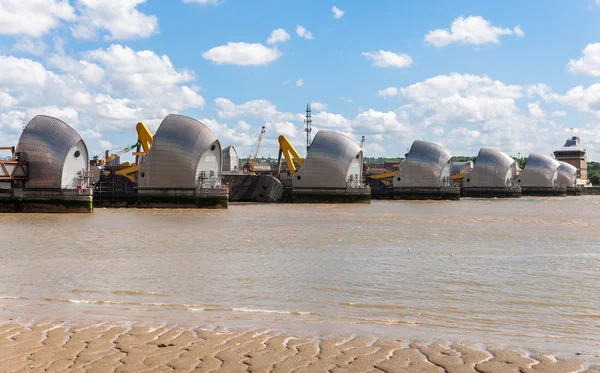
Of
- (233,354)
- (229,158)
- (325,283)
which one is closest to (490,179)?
(229,158)

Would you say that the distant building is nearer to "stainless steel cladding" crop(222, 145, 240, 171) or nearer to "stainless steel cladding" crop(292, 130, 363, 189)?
"stainless steel cladding" crop(222, 145, 240, 171)

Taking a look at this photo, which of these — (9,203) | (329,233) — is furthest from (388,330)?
(9,203)

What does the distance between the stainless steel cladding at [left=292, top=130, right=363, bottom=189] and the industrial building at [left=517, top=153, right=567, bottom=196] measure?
→ 53534 millimetres

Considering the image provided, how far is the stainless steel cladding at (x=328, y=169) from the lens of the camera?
66750mm

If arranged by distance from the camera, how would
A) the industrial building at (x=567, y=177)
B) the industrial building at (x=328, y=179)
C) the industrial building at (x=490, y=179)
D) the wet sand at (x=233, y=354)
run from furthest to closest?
1. the industrial building at (x=567, y=177)
2. the industrial building at (x=490, y=179)
3. the industrial building at (x=328, y=179)
4. the wet sand at (x=233, y=354)

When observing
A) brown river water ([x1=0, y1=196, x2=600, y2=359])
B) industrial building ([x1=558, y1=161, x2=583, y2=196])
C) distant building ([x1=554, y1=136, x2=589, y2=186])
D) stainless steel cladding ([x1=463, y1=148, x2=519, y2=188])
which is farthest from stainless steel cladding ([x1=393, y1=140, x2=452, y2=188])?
distant building ([x1=554, y1=136, x2=589, y2=186])

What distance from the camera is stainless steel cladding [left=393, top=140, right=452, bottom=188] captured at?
81.6 m

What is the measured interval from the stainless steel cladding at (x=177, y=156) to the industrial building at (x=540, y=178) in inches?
2903

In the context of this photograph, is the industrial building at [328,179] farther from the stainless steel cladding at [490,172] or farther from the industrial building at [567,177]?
the industrial building at [567,177]

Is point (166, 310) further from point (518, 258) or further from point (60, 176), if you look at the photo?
point (60, 176)

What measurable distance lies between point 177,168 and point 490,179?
198 feet

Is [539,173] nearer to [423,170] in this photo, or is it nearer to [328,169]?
[423,170]

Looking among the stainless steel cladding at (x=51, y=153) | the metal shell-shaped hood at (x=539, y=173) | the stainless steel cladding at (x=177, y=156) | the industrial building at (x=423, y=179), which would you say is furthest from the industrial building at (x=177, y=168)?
the metal shell-shaped hood at (x=539, y=173)

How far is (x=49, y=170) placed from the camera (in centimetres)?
4747
